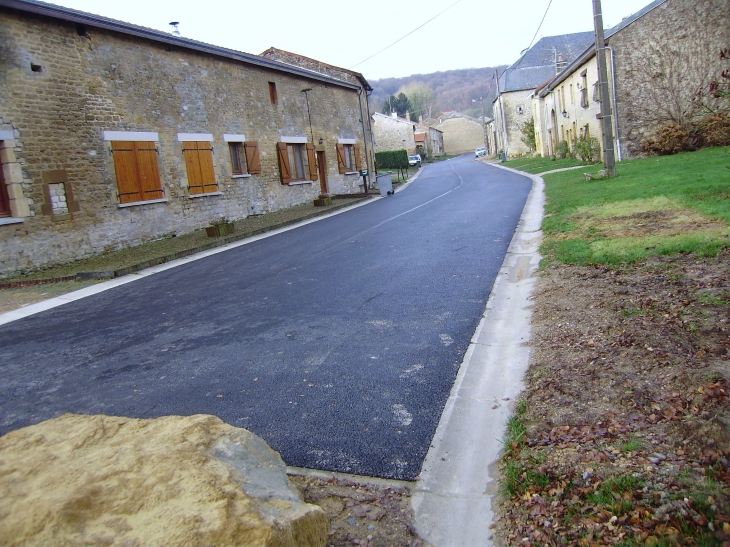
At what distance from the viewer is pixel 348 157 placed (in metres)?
29.6

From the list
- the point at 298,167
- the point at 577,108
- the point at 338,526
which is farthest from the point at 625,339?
the point at 577,108

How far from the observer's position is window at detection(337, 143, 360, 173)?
2836 centimetres

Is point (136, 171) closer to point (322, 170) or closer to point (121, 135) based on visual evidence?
point (121, 135)

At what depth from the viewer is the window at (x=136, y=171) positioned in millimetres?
14828

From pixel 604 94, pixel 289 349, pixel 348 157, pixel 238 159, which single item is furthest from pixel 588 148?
pixel 289 349

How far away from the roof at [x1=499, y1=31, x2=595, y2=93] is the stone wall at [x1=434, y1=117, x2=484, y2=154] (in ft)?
179

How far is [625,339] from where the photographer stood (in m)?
4.41

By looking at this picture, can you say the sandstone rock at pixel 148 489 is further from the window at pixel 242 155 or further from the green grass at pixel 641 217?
the window at pixel 242 155

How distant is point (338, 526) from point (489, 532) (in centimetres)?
73

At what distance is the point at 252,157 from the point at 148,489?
63.0 feet

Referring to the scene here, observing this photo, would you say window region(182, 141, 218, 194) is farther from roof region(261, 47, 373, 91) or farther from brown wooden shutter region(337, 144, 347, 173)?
roof region(261, 47, 373, 91)

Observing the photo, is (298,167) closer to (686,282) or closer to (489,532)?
(686,282)

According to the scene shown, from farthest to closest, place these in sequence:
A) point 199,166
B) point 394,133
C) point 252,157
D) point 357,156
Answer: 1. point 394,133
2. point 357,156
3. point 252,157
4. point 199,166

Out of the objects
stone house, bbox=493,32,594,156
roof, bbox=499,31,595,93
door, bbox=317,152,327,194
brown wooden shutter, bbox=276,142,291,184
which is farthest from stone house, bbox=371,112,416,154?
brown wooden shutter, bbox=276,142,291,184
